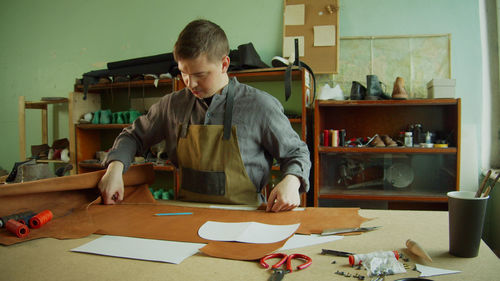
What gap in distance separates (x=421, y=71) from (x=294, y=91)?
114 centimetres

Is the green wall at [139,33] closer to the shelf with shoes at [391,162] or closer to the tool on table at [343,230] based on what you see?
the shelf with shoes at [391,162]

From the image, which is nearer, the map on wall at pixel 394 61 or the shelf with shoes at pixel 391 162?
the shelf with shoes at pixel 391 162

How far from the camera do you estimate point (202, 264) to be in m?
0.81

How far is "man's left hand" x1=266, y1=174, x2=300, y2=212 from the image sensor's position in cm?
124

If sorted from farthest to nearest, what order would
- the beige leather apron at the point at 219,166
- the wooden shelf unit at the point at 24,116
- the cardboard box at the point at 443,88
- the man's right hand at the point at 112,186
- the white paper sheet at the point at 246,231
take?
the wooden shelf unit at the point at 24,116, the cardboard box at the point at 443,88, the beige leather apron at the point at 219,166, the man's right hand at the point at 112,186, the white paper sheet at the point at 246,231

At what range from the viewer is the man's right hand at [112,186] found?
1375mm


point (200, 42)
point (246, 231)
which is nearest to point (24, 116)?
point (200, 42)

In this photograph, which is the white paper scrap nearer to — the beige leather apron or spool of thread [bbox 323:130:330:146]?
the beige leather apron

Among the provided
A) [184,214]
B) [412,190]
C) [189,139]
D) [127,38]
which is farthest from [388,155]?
[127,38]

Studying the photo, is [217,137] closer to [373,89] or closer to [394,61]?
[373,89]

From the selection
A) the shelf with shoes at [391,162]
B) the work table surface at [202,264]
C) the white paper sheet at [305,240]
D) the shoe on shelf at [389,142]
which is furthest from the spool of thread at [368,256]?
the shoe on shelf at [389,142]

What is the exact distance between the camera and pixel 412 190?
2.85 meters

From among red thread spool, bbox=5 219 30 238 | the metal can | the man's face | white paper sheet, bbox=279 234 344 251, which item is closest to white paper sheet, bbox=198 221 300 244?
white paper sheet, bbox=279 234 344 251

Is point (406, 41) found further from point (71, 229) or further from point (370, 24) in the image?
point (71, 229)
